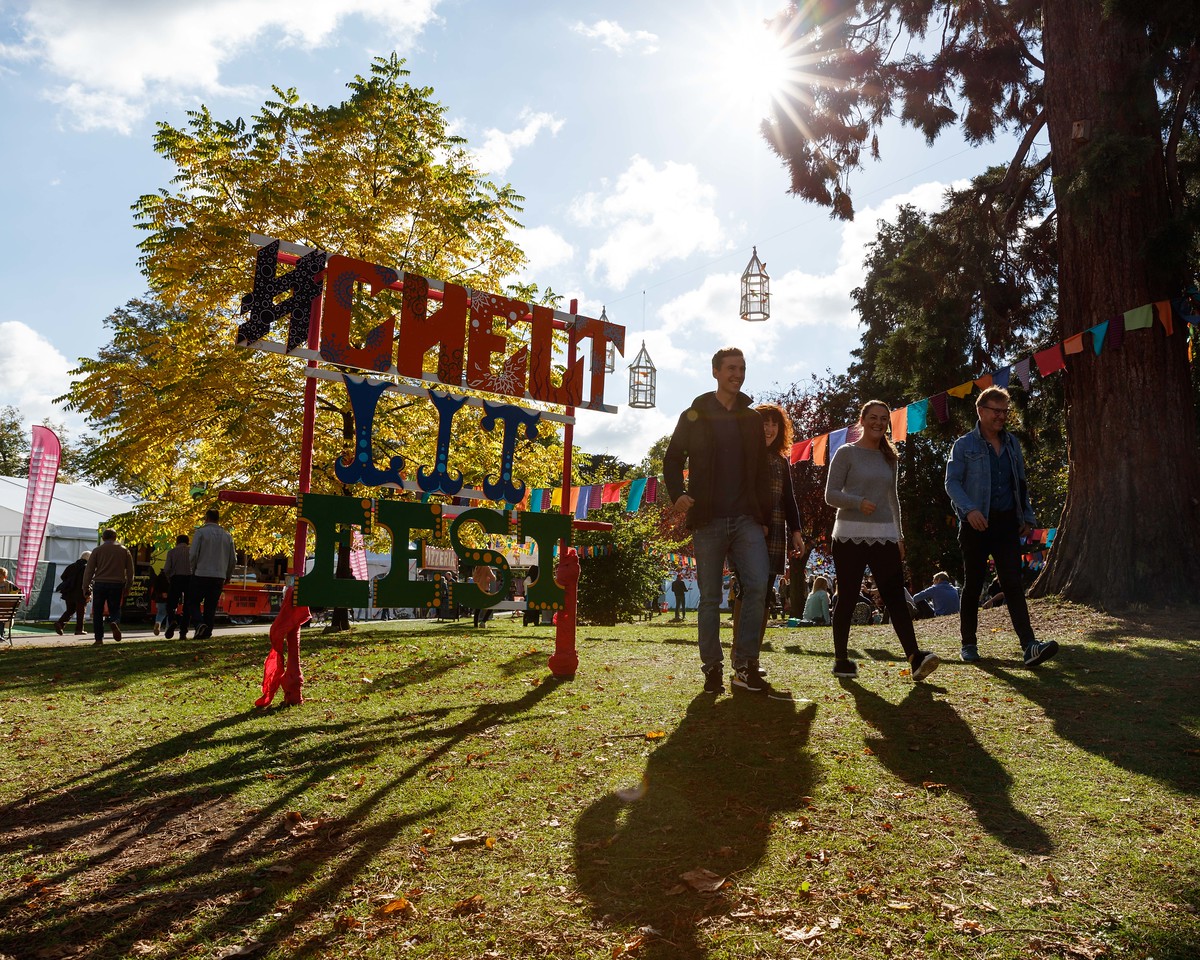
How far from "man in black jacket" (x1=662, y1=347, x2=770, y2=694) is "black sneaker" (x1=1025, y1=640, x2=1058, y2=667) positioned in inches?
75.1

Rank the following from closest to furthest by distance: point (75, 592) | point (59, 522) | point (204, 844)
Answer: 1. point (204, 844)
2. point (75, 592)
3. point (59, 522)

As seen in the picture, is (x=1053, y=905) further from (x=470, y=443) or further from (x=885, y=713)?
(x=470, y=443)

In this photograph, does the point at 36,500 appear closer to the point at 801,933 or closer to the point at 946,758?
the point at 946,758

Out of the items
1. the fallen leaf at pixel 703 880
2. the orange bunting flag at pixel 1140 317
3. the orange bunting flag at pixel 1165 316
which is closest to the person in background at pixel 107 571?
the fallen leaf at pixel 703 880

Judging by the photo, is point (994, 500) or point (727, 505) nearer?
point (727, 505)

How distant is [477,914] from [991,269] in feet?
44.5

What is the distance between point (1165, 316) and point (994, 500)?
3.98m

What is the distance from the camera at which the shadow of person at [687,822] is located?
2387 millimetres

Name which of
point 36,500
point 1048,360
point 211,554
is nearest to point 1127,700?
point 1048,360

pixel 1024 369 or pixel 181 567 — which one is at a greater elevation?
pixel 1024 369

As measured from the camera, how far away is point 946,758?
3695mm

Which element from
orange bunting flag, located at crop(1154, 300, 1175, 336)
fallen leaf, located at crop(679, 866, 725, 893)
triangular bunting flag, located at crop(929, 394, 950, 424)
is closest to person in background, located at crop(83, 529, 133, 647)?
fallen leaf, located at crop(679, 866, 725, 893)

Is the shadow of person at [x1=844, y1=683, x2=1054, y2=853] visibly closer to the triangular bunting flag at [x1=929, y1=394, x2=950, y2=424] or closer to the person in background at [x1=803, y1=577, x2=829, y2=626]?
the triangular bunting flag at [x1=929, y1=394, x2=950, y2=424]

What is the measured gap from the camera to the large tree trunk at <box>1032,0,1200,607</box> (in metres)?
7.61
